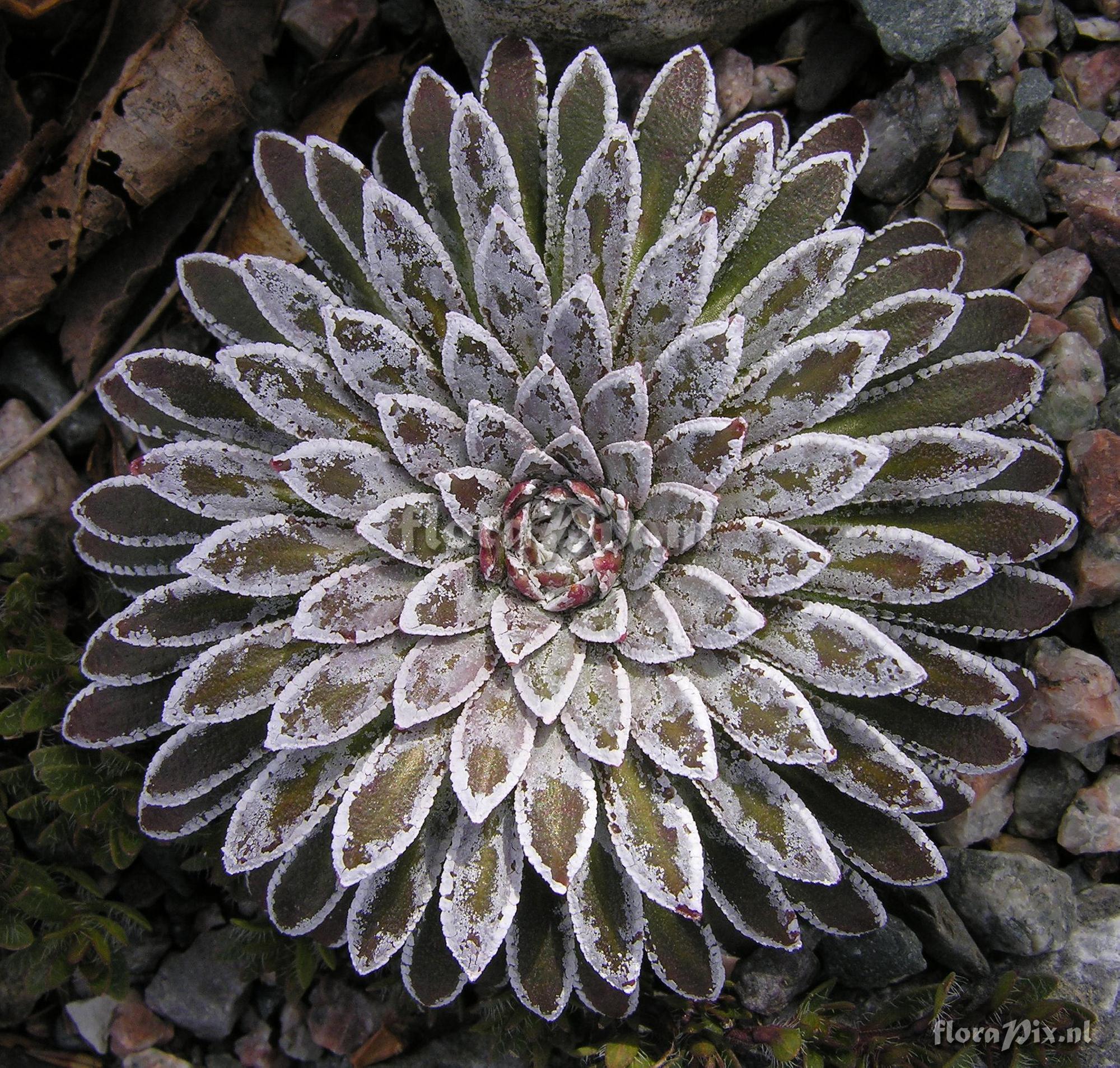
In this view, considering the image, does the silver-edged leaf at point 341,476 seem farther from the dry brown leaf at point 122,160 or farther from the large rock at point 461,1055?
the large rock at point 461,1055

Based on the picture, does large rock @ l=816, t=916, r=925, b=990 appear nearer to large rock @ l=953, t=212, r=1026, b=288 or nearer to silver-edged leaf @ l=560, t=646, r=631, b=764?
silver-edged leaf @ l=560, t=646, r=631, b=764

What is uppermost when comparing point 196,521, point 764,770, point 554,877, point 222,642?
point 196,521

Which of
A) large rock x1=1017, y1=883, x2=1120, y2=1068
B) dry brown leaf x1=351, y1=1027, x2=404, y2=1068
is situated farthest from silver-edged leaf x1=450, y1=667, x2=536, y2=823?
large rock x1=1017, y1=883, x2=1120, y2=1068

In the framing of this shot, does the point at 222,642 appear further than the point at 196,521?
No

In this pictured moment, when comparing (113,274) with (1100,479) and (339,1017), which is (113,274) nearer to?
(339,1017)

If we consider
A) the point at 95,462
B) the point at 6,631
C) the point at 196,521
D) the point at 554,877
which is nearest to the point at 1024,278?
the point at 554,877

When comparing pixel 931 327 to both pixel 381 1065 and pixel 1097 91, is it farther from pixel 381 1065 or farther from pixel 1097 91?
pixel 381 1065

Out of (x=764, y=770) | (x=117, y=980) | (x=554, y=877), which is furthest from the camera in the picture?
(x=117, y=980)
